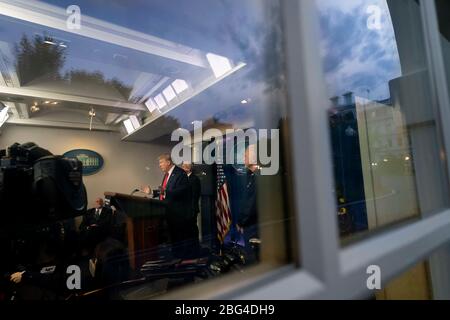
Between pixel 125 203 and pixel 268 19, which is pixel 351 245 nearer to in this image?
pixel 268 19

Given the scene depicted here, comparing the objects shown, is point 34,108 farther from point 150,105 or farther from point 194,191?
point 194,191

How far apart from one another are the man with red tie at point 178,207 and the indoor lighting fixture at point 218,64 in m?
1.08

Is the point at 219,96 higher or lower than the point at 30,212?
higher

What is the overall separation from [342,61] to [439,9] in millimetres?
837

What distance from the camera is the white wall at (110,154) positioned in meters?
3.19

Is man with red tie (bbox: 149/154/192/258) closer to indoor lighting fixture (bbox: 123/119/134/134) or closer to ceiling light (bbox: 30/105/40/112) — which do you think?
indoor lighting fixture (bbox: 123/119/134/134)

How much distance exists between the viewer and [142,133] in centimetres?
375

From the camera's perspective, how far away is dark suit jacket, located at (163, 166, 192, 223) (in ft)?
7.49

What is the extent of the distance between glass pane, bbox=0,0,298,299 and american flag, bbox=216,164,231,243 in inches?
0.7

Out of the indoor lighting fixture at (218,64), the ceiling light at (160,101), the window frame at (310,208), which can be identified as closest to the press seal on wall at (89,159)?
the ceiling light at (160,101)

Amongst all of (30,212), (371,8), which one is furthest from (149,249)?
(371,8)

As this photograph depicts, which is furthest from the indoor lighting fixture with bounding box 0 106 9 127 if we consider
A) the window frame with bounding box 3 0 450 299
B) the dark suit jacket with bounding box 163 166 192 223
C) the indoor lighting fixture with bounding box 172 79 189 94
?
the window frame with bounding box 3 0 450 299

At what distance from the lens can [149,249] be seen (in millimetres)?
1886

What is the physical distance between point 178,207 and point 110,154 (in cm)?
201
